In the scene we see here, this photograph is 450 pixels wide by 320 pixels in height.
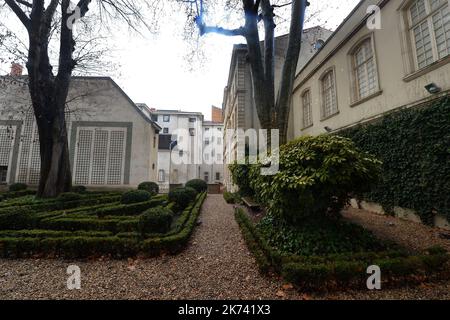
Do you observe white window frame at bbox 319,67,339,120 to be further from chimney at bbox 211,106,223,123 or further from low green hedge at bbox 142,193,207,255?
chimney at bbox 211,106,223,123

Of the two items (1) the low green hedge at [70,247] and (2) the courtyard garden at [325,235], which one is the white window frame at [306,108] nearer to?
(2) the courtyard garden at [325,235]

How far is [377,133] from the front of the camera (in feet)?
21.8

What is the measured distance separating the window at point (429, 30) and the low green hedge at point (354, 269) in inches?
211

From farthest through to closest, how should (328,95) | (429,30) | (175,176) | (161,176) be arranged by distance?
(175,176), (161,176), (328,95), (429,30)

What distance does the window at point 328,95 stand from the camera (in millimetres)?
10016

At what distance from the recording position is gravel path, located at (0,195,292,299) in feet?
9.04

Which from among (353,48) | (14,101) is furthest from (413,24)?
(14,101)

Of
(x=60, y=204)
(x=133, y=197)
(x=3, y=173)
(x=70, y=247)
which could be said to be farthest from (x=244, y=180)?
(x=3, y=173)

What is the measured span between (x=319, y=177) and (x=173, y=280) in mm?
2821

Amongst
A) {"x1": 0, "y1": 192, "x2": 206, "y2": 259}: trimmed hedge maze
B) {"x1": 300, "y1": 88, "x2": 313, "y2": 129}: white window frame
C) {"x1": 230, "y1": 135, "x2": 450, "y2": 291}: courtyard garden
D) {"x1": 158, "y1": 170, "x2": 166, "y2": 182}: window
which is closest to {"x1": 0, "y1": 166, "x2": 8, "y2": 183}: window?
{"x1": 158, "y1": 170, "x2": 166, "y2": 182}: window

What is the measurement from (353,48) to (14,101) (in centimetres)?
2235

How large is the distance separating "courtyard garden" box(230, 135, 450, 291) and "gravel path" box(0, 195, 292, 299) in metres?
0.38

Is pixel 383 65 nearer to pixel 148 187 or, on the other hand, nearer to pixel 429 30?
pixel 429 30

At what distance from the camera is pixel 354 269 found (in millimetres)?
2717
